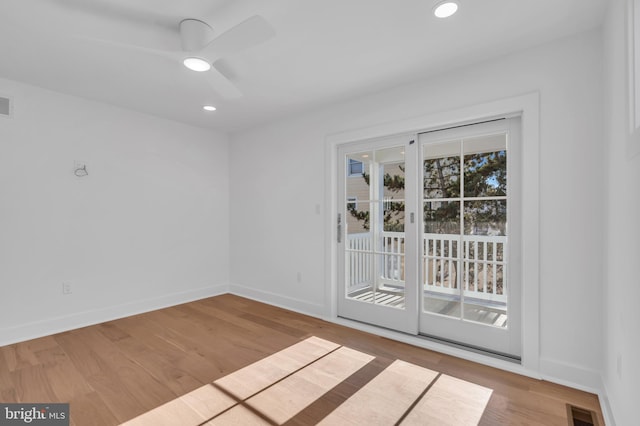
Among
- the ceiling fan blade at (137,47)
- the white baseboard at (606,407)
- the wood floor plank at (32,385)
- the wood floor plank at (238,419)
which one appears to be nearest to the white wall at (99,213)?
the wood floor plank at (32,385)

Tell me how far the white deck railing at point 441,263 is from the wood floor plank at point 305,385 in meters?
0.89

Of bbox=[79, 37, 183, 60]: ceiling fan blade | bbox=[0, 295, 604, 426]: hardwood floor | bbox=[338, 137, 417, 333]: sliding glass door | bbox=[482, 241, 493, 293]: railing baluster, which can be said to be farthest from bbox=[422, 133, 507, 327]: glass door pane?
bbox=[79, 37, 183, 60]: ceiling fan blade

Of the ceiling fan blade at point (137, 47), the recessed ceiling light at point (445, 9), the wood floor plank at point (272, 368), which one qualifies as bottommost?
the wood floor plank at point (272, 368)

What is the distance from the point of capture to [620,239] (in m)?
1.60

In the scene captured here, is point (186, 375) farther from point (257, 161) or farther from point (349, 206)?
point (257, 161)

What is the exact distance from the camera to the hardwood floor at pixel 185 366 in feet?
6.30

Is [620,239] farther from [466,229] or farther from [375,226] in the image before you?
[375,226]

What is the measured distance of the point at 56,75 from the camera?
2.79 m

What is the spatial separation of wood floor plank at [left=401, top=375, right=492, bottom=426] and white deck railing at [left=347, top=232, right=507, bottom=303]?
0.81m

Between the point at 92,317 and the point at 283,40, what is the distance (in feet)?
11.5

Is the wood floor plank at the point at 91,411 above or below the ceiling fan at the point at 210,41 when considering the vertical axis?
below

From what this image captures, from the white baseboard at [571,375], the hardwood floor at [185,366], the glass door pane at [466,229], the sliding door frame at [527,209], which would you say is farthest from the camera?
the glass door pane at [466,229]

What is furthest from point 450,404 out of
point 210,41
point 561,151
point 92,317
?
point 92,317

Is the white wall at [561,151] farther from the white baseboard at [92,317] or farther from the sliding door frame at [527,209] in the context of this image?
the white baseboard at [92,317]
